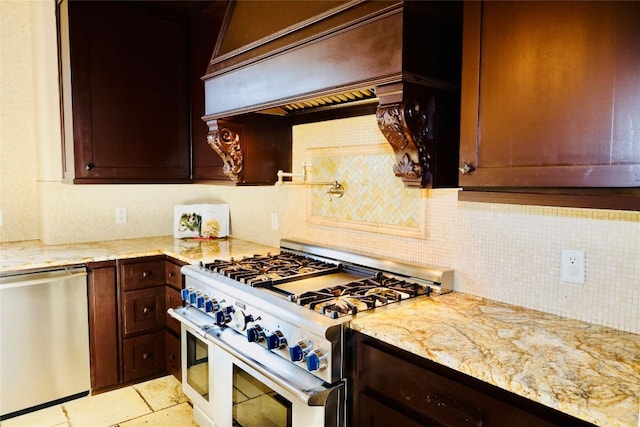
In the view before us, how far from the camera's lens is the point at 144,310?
2789mm

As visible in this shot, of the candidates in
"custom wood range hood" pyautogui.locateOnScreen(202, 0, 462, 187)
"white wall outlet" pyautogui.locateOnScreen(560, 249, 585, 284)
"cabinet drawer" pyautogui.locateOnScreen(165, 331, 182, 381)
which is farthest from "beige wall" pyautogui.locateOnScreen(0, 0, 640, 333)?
"cabinet drawer" pyautogui.locateOnScreen(165, 331, 182, 381)

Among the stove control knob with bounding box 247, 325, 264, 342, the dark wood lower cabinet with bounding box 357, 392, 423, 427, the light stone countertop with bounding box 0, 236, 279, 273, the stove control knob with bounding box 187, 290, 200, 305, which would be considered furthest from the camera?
the light stone countertop with bounding box 0, 236, 279, 273

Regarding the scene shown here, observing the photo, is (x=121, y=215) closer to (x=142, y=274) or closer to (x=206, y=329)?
(x=142, y=274)

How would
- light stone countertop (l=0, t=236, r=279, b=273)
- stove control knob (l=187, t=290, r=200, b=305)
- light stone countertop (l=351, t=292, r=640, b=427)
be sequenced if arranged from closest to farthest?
light stone countertop (l=351, t=292, r=640, b=427) < stove control knob (l=187, t=290, r=200, b=305) < light stone countertop (l=0, t=236, r=279, b=273)

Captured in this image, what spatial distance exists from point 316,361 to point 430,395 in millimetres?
386

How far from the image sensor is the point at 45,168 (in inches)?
117

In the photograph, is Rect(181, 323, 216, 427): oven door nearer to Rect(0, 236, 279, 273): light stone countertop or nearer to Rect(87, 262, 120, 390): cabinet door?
Rect(0, 236, 279, 273): light stone countertop

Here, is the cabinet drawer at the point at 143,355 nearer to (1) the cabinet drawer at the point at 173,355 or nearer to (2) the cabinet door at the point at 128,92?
(1) the cabinet drawer at the point at 173,355

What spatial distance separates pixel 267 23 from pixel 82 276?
1.71 metres

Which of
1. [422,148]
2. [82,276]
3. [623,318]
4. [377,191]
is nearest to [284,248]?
[377,191]

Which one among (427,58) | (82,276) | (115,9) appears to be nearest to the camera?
(427,58)

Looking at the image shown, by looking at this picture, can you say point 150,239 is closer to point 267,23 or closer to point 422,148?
point 267,23

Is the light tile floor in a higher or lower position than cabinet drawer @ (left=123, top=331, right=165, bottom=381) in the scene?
lower

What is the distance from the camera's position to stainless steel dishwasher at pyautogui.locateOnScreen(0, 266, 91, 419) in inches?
94.6
